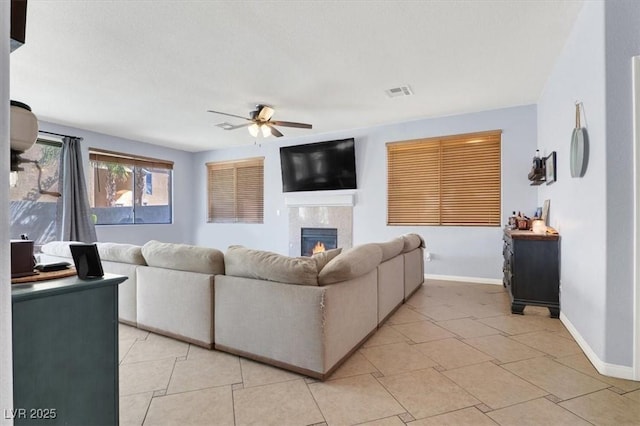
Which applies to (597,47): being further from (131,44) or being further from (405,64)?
(131,44)

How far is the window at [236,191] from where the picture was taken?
285 inches

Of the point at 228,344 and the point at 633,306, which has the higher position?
the point at 633,306

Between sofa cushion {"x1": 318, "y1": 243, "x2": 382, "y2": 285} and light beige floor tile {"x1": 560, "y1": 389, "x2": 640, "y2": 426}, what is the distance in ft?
4.67

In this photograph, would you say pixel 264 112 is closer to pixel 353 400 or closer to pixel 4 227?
pixel 353 400

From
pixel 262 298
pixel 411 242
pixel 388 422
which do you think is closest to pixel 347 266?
pixel 262 298

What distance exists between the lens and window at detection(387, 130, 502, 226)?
16.3 feet

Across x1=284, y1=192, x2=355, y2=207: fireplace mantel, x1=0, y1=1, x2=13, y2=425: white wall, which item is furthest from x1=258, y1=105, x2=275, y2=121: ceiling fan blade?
x1=0, y1=1, x2=13, y2=425: white wall

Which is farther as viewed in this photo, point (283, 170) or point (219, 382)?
point (283, 170)

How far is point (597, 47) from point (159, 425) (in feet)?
12.2

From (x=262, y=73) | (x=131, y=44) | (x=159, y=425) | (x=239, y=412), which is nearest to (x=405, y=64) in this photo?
(x=262, y=73)

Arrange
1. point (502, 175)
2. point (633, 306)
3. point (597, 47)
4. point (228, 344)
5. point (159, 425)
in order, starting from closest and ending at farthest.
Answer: point (159, 425) → point (633, 306) → point (597, 47) → point (228, 344) → point (502, 175)

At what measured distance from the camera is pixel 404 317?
3.44 meters

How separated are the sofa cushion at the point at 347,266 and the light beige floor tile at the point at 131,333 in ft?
6.24

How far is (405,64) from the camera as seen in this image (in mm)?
3391
